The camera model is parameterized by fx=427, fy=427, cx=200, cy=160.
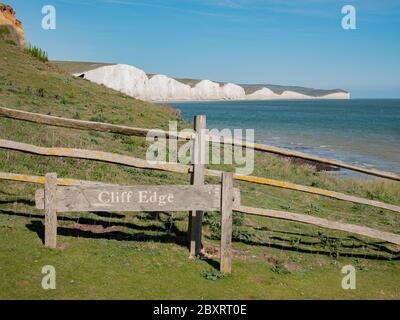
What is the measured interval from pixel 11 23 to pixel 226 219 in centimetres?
3669

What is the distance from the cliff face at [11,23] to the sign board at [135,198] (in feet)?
113

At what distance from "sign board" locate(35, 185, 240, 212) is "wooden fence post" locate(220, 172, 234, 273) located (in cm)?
10

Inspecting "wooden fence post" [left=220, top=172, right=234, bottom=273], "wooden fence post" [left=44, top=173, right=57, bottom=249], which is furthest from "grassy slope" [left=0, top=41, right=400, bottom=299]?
"wooden fence post" [left=44, top=173, right=57, bottom=249]

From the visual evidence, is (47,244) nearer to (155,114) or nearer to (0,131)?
(0,131)

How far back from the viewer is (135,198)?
18.5 feet

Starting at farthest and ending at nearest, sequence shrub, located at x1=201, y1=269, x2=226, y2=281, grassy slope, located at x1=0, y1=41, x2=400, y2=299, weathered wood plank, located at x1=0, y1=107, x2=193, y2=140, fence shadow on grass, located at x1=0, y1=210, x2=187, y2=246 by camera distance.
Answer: fence shadow on grass, located at x1=0, y1=210, x2=187, y2=246
weathered wood plank, located at x1=0, y1=107, x2=193, y2=140
shrub, located at x1=201, y1=269, x2=226, y2=281
grassy slope, located at x1=0, y1=41, x2=400, y2=299

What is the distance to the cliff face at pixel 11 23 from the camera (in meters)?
35.1

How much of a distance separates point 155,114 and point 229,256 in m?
21.5

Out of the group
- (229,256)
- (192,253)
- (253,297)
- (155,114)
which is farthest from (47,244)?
(155,114)

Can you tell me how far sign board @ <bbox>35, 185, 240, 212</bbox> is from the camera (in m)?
5.60

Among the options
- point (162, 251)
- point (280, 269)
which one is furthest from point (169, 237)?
point (280, 269)

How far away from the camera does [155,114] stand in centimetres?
2655

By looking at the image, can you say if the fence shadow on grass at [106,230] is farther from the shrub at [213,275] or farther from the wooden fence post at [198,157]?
the shrub at [213,275]

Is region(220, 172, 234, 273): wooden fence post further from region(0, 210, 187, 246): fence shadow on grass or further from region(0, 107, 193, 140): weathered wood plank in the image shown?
region(0, 210, 187, 246): fence shadow on grass
